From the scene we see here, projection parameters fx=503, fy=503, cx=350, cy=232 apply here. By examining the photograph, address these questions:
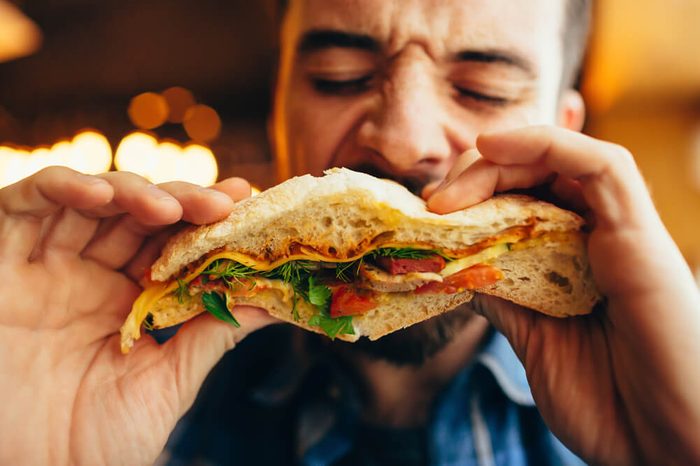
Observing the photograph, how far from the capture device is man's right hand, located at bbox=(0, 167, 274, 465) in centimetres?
150

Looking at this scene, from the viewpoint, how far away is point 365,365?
2.50 meters

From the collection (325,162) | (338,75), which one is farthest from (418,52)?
(325,162)

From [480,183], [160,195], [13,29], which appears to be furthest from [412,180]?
[13,29]

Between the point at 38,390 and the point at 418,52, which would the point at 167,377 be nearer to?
the point at 38,390

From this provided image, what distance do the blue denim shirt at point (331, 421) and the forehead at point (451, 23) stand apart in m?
1.35

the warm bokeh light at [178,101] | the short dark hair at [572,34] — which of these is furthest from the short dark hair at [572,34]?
the warm bokeh light at [178,101]

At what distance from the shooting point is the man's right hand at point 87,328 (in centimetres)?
150

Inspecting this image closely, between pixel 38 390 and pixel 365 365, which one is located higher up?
pixel 38 390

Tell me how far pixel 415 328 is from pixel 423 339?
0.07 meters

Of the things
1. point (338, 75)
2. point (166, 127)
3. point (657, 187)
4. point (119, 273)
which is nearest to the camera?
point (119, 273)

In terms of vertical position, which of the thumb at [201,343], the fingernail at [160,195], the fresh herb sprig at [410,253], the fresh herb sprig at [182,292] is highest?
the fingernail at [160,195]

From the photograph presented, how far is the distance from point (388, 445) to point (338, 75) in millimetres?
1749

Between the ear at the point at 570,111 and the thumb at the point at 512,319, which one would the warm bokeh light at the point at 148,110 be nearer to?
the ear at the point at 570,111

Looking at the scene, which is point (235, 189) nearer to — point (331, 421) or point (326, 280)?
point (326, 280)
